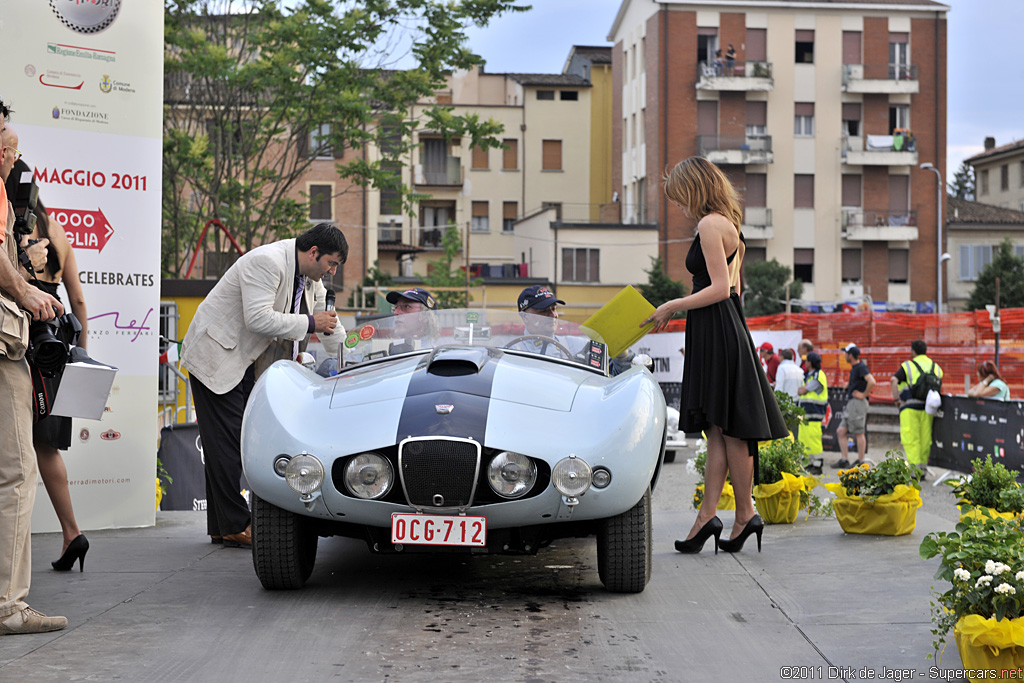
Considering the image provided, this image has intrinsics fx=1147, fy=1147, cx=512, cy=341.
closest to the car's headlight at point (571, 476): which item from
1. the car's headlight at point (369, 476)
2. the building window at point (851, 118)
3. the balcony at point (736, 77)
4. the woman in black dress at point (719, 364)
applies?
the car's headlight at point (369, 476)

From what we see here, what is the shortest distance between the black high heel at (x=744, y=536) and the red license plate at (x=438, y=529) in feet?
6.84

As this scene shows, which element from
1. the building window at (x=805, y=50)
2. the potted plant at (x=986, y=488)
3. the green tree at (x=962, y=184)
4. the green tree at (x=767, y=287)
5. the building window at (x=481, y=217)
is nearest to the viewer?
the potted plant at (x=986, y=488)

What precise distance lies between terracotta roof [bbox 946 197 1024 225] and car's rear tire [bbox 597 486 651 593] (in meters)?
63.5

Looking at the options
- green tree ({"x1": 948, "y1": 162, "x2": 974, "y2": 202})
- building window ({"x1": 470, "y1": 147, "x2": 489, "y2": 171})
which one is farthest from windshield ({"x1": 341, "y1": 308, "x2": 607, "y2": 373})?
green tree ({"x1": 948, "y1": 162, "x2": 974, "y2": 202})

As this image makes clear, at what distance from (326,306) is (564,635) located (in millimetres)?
3318

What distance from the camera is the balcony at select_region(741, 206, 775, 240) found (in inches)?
2250

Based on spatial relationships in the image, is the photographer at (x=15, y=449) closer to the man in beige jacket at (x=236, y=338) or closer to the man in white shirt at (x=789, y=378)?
the man in beige jacket at (x=236, y=338)

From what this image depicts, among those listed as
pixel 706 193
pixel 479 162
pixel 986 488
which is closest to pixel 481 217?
pixel 479 162

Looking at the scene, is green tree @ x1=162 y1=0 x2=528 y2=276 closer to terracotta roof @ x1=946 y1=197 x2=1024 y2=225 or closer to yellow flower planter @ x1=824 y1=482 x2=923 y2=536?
yellow flower planter @ x1=824 y1=482 x2=923 y2=536

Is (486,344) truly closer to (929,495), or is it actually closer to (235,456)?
(235,456)

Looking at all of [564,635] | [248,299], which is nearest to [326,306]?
[248,299]

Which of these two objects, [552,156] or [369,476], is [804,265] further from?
[369,476]

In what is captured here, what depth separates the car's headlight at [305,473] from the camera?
4.68 metres

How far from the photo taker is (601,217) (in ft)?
197
